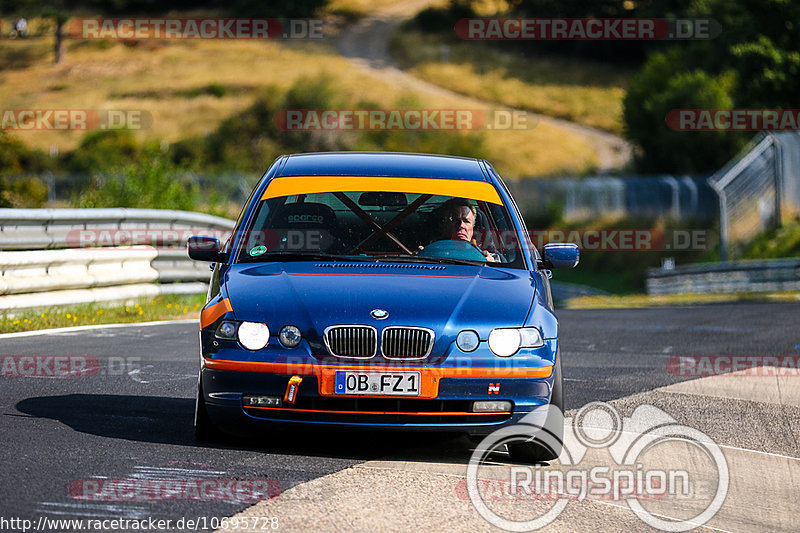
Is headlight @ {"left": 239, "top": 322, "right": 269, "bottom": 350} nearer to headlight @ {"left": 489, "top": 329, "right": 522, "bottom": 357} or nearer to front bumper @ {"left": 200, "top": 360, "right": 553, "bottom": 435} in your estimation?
front bumper @ {"left": 200, "top": 360, "right": 553, "bottom": 435}

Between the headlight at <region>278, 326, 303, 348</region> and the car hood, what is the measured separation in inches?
1.2

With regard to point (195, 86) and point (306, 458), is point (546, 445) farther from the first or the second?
point (195, 86)

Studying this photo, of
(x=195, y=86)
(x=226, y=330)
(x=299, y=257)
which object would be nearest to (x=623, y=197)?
(x=299, y=257)

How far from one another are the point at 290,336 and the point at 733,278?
72.8ft

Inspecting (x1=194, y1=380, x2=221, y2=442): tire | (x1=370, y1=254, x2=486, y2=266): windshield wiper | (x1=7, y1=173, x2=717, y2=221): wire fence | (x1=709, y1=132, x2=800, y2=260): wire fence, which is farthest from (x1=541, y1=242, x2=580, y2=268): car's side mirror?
(x1=7, y1=173, x2=717, y2=221): wire fence

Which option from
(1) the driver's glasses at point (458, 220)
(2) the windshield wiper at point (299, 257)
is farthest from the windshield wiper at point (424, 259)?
(1) the driver's glasses at point (458, 220)

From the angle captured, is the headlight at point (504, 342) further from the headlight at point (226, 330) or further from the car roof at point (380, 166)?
the car roof at point (380, 166)

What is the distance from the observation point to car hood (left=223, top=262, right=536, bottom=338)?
249 inches

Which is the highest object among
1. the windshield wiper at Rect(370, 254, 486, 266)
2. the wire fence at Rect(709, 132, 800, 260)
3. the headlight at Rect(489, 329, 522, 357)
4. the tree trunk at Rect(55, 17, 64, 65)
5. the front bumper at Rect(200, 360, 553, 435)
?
the tree trunk at Rect(55, 17, 64, 65)

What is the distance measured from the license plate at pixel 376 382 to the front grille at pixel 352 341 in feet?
0.32

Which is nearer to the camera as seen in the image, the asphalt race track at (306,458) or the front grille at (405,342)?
the asphalt race track at (306,458)

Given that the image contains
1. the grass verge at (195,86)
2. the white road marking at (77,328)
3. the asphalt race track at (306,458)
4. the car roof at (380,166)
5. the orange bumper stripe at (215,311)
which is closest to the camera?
the asphalt race track at (306,458)

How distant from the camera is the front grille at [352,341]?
6.25 m

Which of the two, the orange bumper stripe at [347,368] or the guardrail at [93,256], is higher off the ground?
the guardrail at [93,256]
